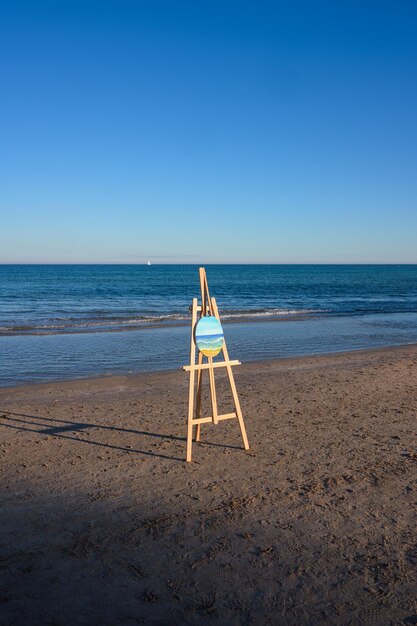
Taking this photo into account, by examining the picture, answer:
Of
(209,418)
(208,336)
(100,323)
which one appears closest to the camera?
(208,336)

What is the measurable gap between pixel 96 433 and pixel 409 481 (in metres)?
4.56

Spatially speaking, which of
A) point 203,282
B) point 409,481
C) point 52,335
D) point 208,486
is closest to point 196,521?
point 208,486

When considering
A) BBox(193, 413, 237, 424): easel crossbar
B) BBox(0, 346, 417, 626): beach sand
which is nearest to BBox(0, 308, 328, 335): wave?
BBox(0, 346, 417, 626): beach sand

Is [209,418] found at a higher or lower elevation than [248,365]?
higher

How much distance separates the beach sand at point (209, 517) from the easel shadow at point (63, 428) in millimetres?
44

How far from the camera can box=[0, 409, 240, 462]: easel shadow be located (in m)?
7.77

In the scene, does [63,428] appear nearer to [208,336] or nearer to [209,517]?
[208,336]

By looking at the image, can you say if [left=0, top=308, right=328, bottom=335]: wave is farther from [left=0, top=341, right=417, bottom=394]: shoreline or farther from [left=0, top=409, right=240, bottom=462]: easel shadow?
[left=0, top=409, right=240, bottom=462]: easel shadow

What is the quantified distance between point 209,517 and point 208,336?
244 cm

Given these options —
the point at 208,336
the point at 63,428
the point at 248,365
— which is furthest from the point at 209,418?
the point at 248,365

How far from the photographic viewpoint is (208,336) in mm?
7145

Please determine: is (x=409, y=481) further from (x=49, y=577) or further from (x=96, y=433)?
(x=96, y=433)

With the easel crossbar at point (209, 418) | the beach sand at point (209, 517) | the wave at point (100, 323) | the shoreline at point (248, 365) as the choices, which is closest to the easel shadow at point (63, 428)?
the beach sand at point (209, 517)

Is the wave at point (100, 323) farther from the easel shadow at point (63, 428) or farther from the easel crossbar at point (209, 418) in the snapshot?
the easel crossbar at point (209, 418)
